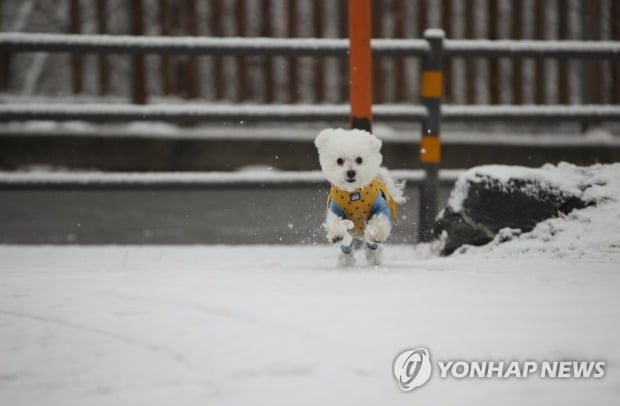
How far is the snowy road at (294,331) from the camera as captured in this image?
7.30 ft

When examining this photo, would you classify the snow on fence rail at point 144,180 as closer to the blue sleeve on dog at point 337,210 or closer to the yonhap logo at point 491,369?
the blue sleeve on dog at point 337,210

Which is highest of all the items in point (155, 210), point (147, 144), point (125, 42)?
point (125, 42)

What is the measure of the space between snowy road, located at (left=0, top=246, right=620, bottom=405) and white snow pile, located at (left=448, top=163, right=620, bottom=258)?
0.30m

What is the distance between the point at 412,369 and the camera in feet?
7.70

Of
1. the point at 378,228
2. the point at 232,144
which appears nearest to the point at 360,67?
the point at 378,228

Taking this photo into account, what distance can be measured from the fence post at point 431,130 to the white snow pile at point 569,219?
58 cm

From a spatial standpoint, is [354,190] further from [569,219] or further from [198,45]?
[198,45]

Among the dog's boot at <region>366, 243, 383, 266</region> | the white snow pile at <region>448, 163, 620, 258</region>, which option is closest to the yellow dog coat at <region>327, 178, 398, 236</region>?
the dog's boot at <region>366, 243, 383, 266</region>

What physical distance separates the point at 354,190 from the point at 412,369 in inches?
73.6

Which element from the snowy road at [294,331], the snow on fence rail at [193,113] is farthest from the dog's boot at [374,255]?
the snow on fence rail at [193,113]

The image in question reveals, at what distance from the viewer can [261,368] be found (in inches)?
93.3

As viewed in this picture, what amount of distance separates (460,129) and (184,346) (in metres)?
7.06

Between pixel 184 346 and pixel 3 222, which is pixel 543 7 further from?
pixel 184 346

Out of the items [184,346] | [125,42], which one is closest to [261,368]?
[184,346]
